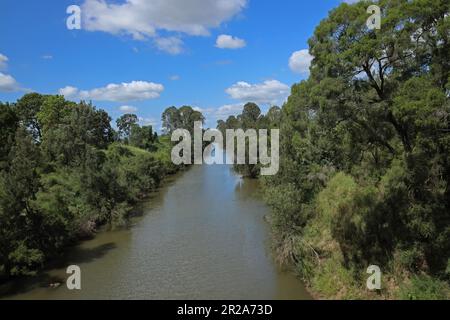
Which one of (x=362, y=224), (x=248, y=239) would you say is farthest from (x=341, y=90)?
(x=248, y=239)

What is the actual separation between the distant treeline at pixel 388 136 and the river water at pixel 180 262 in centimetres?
255

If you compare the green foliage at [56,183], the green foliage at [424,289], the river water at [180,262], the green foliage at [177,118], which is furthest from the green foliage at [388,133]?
the green foliage at [177,118]

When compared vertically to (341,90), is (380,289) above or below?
below

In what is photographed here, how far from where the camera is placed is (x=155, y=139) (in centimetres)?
8775

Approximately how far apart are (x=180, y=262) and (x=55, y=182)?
17201 millimetres

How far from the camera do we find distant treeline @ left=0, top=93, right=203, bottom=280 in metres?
20.7

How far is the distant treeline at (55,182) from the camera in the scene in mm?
20719

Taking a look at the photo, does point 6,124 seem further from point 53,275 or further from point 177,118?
point 177,118

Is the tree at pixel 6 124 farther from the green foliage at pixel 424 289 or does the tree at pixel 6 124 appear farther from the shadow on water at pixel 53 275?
the green foliage at pixel 424 289

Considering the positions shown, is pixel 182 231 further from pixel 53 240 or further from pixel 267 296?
pixel 267 296

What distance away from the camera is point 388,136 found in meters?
17.0

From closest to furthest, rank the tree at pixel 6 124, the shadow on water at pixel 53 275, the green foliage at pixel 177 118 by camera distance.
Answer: the shadow on water at pixel 53 275, the tree at pixel 6 124, the green foliage at pixel 177 118
